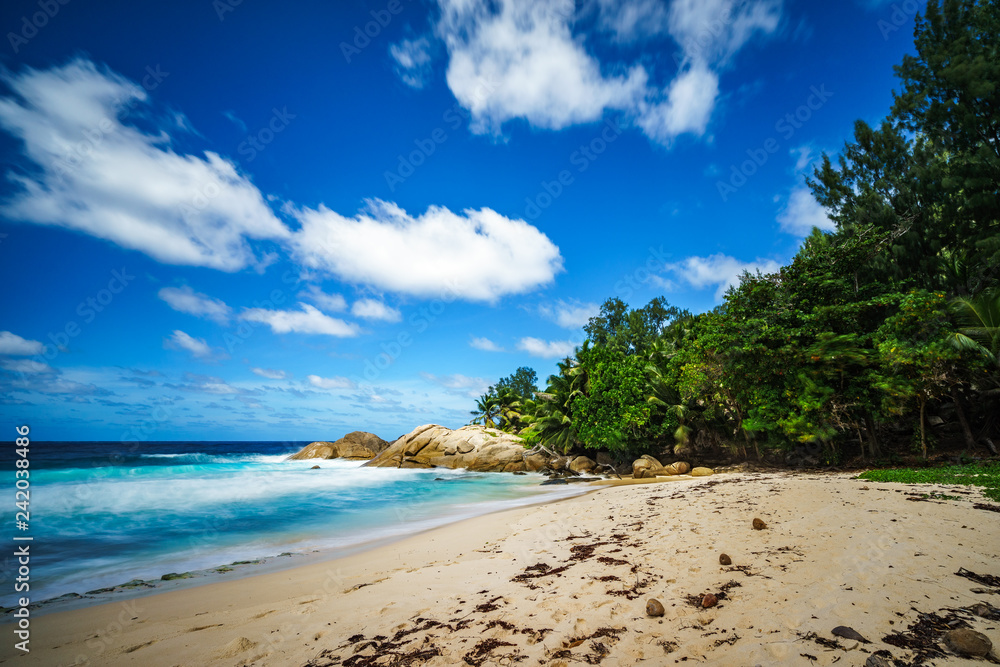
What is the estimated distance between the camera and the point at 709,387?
1686cm

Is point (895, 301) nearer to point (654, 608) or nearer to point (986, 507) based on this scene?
point (986, 507)

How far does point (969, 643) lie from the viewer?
98.8 inches

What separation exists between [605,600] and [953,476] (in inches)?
390

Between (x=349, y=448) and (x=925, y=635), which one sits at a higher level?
(x=349, y=448)

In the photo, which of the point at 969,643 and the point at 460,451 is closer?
the point at 969,643

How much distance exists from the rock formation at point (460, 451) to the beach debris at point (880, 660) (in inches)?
1118

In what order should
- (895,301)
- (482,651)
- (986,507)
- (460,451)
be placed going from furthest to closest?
(460,451), (895,301), (986,507), (482,651)

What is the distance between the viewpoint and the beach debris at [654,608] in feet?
11.5

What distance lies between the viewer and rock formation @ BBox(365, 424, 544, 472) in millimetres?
31312

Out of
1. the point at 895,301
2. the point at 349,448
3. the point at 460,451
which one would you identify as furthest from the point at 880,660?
the point at 349,448

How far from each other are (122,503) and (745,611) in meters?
24.0

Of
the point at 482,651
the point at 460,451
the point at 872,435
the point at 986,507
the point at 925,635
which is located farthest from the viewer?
the point at 460,451

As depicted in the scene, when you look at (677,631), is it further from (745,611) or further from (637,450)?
(637,450)

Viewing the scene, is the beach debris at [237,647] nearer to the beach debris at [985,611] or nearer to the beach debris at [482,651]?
the beach debris at [482,651]
